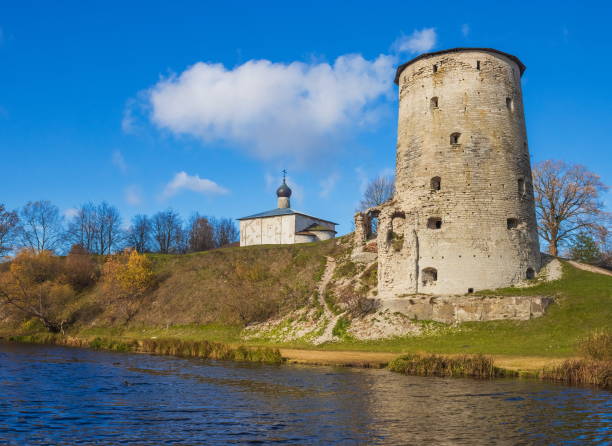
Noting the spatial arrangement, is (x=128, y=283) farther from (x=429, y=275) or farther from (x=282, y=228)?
(x=429, y=275)

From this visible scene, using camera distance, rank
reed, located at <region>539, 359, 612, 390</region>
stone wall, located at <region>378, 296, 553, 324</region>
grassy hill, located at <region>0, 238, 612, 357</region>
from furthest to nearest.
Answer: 1. stone wall, located at <region>378, 296, 553, 324</region>
2. grassy hill, located at <region>0, 238, 612, 357</region>
3. reed, located at <region>539, 359, 612, 390</region>

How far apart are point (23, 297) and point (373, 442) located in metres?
37.3

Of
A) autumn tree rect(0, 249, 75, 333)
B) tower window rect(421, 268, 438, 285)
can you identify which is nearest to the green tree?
tower window rect(421, 268, 438, 285)

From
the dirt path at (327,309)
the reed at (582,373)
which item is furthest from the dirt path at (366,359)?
the dirt path at (327,309)

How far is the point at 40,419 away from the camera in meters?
12.0

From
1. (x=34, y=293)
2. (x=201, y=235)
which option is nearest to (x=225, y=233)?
(x=201, y=235)

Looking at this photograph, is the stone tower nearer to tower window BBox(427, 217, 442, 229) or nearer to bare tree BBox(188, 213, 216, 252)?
tower window BBox(427, 217, 442, 229)

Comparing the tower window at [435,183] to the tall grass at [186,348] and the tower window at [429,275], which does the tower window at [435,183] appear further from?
the tall grass at [186,348]

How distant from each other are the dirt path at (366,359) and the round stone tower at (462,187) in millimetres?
6816

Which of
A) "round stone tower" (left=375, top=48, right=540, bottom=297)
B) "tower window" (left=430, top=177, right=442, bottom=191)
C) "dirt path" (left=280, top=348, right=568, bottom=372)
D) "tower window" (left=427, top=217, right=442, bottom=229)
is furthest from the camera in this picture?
"tower window" (left=430, top=177, right=442, bottom=191)

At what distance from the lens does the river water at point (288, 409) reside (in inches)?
422

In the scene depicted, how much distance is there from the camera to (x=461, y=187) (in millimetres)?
29500

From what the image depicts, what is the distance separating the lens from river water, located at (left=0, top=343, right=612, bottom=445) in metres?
10.7

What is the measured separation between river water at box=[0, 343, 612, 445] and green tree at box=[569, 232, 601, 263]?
26.2m
